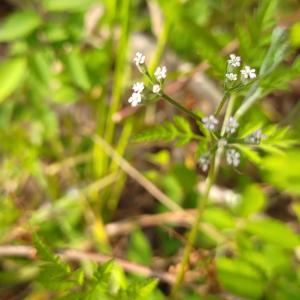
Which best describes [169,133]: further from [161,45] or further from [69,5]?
[69,5]

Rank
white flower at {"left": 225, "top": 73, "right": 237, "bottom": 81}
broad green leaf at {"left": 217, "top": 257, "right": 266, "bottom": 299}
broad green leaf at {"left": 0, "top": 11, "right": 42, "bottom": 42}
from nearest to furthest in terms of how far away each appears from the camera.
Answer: white flower at {"left": 225, "top": 73, "right": 237, "bottom": 81} → broad green leaf at {"left": 217, "top": 257, "right": 266, "bottom": 299} → broad green leaf at {"left": 0, "top": 11, "right": 42, "bottom": 42}

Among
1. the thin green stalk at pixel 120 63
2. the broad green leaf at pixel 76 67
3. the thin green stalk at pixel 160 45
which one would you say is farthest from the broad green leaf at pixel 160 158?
the broad green leaf at pixel 76 67

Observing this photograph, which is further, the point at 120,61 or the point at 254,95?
the point at 120,61

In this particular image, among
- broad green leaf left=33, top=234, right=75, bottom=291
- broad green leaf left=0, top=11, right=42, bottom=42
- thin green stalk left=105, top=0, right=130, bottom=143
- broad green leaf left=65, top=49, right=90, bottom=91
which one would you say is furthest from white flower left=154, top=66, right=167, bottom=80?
broad green leaf left=0, top=11, right=42, bottom=42

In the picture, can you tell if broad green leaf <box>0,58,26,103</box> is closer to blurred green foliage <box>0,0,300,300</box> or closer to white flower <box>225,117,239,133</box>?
blurred green foliage <box>0,0,300,300</box>

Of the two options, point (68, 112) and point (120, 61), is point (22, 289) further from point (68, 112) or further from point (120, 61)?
point (120, 61)

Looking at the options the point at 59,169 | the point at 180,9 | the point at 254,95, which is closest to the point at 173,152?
the point at 59,169
